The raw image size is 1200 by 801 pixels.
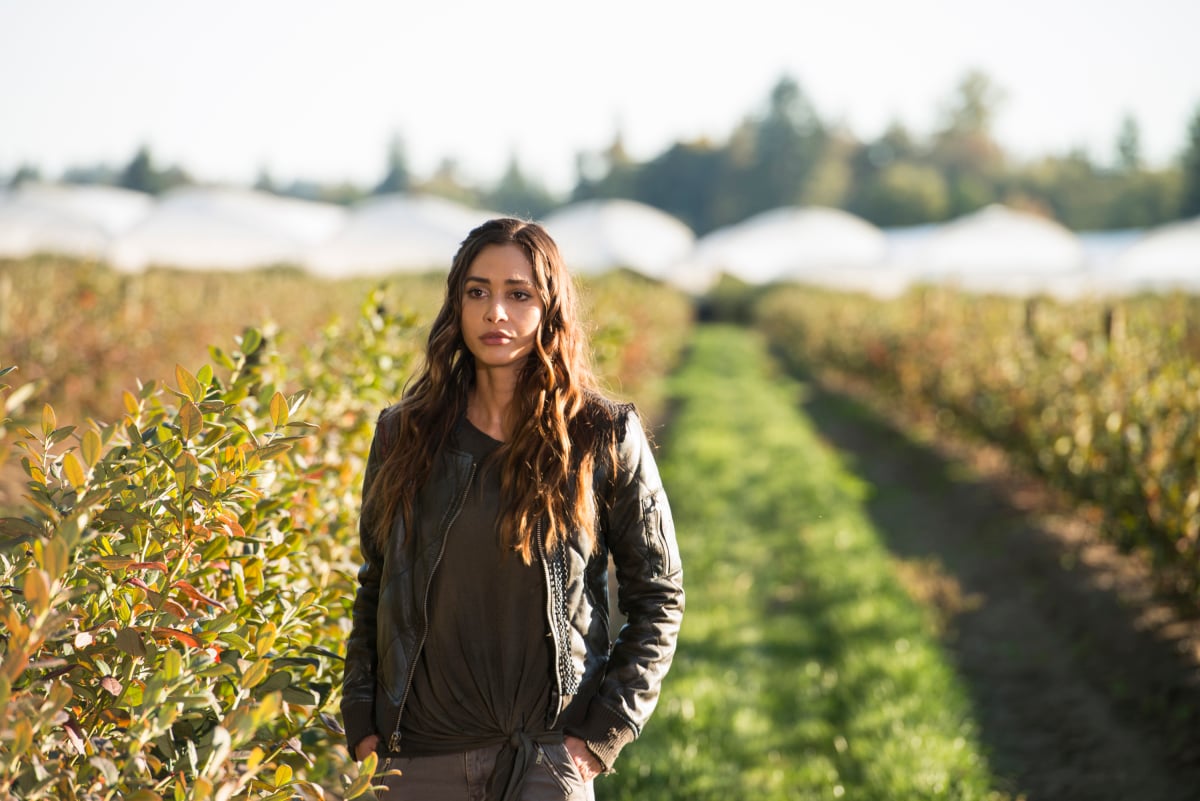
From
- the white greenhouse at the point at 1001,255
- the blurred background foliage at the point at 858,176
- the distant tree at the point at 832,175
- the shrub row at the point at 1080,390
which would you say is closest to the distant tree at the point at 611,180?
the blurred background foliage at the point at 858,176

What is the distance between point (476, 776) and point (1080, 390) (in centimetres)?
578

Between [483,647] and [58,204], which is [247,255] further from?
[483,647]

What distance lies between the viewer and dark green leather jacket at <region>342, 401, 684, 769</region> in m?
1.75

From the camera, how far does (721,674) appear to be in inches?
170

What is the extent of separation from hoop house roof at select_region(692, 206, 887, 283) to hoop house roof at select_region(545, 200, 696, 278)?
1.69 metres

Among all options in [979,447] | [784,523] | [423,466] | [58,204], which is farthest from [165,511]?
[58,204]

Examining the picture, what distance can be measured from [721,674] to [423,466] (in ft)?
9.26

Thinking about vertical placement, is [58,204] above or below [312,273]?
above

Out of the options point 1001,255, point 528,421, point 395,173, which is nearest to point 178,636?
point 528,421

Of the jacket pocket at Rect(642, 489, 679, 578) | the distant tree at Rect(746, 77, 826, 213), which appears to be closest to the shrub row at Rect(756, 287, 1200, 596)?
the jacket pocket at Rect(642, 489, 679, 578)

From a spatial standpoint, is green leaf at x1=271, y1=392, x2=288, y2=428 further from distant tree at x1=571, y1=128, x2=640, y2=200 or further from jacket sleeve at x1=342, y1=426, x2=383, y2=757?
distant tree at x1=571, y1=128, x2=640, y2=200

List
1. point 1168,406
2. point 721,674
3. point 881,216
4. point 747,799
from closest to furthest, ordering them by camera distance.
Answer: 1. point 747,799
2. point 721,674
3. point 1168,406
4. point 881,216

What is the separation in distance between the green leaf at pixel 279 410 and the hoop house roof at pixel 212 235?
68.6ft

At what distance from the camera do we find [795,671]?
451 centimetres
